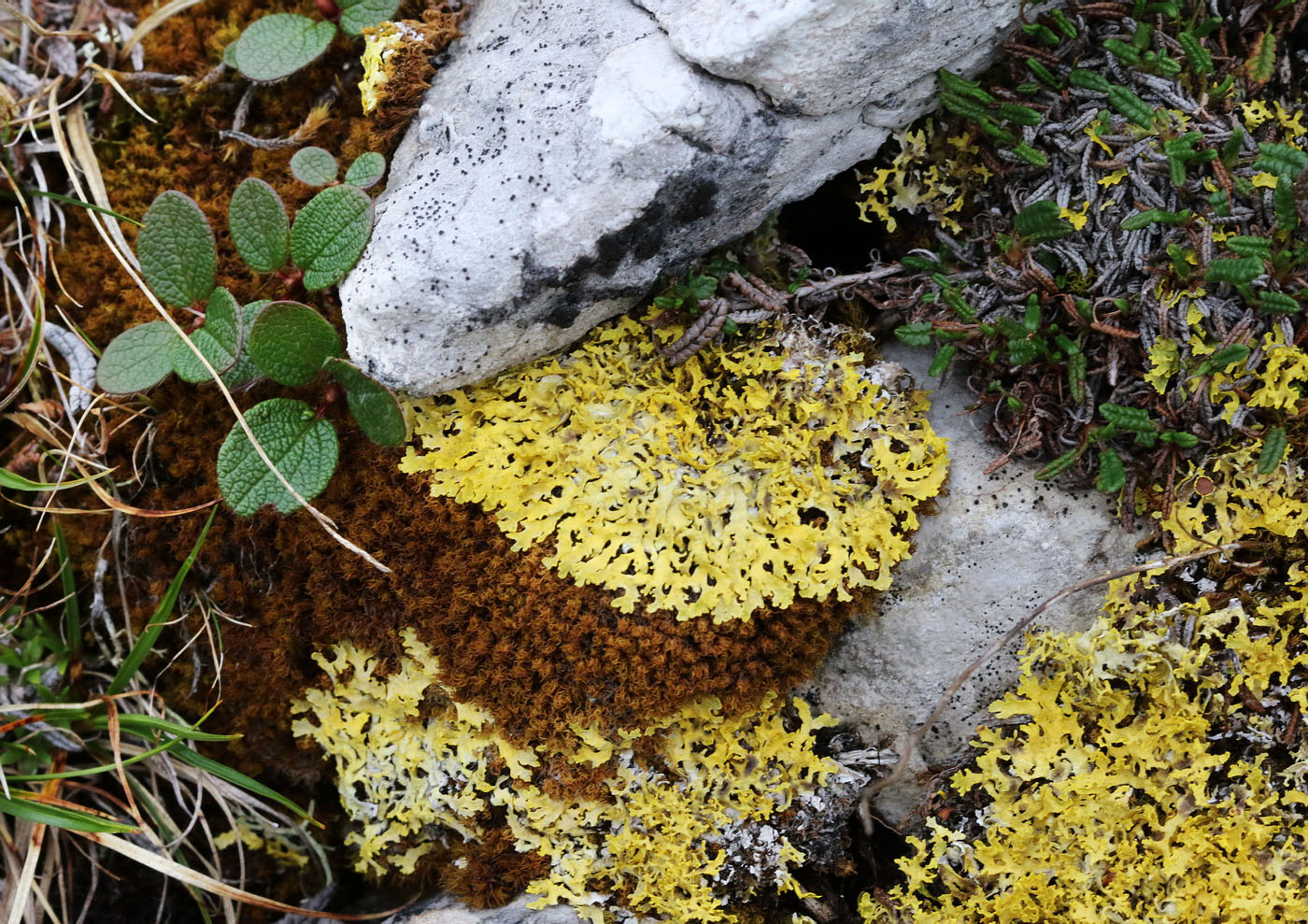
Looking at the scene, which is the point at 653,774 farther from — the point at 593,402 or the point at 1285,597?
the point at 1285,597

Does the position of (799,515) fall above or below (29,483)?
below

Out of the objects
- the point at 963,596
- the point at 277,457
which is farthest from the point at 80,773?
the point at 963,596

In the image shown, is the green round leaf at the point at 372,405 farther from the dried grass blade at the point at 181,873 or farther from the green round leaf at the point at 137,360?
the dried grass blade at the point at 181,873

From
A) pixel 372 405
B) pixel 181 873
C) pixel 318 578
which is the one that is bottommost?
pixel 181 873

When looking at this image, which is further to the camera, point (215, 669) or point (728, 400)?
point (215, 669)

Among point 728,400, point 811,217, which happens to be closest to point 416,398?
point 728,400

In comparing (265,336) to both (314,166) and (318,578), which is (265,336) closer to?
(314,166)

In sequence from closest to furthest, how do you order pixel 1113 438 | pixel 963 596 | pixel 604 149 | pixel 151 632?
pixel 604 149 < pixel 1113 438 < pixel 963 596 < pixel 151 632
